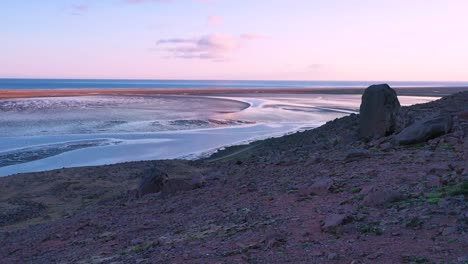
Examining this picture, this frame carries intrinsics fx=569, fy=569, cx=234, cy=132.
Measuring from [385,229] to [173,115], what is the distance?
123 ft

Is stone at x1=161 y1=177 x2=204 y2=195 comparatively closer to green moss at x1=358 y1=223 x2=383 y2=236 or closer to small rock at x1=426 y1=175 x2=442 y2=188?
small rock at x1=426 y1=175 x2=442 y2=188

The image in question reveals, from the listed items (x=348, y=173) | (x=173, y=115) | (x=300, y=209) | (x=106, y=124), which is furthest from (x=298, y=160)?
(x=173, y=115)

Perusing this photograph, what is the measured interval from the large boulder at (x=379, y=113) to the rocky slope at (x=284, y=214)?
1.12 ft

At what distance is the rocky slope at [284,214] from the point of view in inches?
271

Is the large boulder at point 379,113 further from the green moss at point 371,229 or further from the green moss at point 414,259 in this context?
the green moss at point 414,259

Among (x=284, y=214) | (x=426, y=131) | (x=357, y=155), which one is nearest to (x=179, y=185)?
(x=357, y=155)

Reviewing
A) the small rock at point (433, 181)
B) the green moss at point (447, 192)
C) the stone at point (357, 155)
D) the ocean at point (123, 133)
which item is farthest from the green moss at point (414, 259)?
the ocean at point (123, 133)

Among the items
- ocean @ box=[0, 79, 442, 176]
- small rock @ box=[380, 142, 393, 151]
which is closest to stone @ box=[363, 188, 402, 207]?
small rock @ box=[380, 142, 393, 151]

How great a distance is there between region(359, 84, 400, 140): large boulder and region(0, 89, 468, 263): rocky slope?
34 centimetres

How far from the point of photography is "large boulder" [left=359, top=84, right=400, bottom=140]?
588 inches

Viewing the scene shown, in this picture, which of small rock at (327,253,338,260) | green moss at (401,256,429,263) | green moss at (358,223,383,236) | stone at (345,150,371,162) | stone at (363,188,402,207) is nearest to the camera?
green moss at (401,256,429,263)

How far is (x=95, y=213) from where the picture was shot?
11.8 m

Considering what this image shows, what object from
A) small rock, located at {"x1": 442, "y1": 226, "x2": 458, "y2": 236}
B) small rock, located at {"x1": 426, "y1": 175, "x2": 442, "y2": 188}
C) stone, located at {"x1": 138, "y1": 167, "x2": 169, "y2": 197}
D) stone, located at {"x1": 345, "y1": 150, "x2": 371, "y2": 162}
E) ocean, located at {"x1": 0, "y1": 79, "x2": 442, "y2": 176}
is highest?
small rock, located at {"x1": 426, "y1": 175, "x2": 442, "y2": 188}

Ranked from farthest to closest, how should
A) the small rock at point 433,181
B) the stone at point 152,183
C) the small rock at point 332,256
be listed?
the stone at point 152,183, the small rock at point 433,181, the small rock at point 332,256
